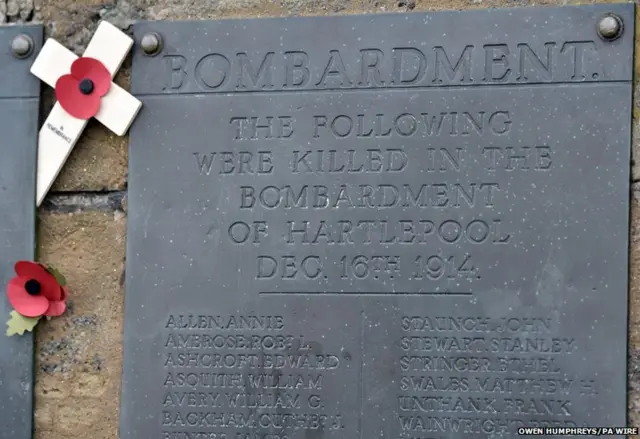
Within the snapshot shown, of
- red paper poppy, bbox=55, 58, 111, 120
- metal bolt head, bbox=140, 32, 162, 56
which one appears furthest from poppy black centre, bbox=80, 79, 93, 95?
metal bolt head, bbox=140, 32, 162, 56

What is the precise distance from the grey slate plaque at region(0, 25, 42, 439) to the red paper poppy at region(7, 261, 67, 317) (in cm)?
7

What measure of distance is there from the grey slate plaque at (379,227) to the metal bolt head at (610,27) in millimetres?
28

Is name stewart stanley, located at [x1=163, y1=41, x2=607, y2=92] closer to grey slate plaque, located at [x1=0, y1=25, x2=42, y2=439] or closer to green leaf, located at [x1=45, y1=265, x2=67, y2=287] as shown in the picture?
grey slate plaque, located at [x1=0, y1=25, x2=42, y2=439]

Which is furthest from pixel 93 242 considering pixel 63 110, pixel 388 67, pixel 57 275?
pixel 388 67

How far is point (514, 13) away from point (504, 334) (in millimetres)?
1097

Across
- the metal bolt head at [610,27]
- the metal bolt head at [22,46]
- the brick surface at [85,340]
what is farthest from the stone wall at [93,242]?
the metal bolt head at [610,27]

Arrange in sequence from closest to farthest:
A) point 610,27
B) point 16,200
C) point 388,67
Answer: point 610,27, point 388,67, point 16,200

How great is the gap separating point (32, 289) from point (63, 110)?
0.66 meters

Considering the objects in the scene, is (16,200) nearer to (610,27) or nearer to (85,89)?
(85,89)

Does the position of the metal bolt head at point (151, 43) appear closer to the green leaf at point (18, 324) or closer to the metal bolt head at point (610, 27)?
the green leaf at point (18, 324)

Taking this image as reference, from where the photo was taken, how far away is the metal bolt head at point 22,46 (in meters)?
2.95

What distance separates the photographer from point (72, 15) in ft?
9.84

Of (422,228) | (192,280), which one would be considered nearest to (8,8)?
(192,280)

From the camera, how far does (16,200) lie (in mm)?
2908
